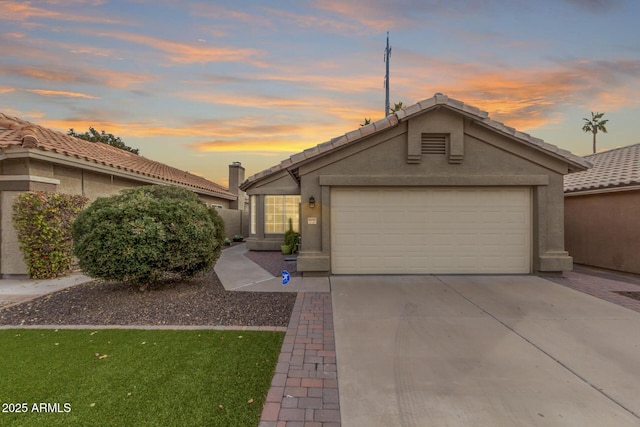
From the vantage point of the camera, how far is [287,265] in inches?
400

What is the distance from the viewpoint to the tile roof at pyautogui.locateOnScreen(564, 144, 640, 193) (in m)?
8.80

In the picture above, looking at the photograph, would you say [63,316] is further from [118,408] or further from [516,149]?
[516,149]

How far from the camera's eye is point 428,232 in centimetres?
800

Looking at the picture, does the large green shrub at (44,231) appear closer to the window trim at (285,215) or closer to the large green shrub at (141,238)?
the large green shrub at (141,238)

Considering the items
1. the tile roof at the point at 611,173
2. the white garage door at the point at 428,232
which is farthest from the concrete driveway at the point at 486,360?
the tile roof at the point at 611,173

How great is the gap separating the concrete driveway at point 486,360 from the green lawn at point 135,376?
1.06 metres

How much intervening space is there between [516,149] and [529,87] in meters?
5.14

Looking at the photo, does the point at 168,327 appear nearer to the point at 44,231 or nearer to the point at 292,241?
the point at 44,231

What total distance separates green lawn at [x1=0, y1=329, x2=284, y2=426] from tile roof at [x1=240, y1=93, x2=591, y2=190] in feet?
16.1

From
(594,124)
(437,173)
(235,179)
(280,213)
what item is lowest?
(280,213)

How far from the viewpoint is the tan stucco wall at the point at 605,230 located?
842cm

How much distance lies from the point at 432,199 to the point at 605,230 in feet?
20.5

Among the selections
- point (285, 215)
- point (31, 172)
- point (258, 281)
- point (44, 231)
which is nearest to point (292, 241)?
point (285, 215)

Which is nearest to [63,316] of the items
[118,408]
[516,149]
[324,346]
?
[118,408]
